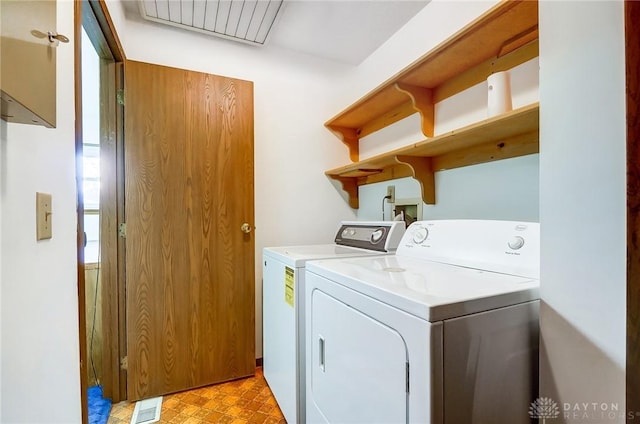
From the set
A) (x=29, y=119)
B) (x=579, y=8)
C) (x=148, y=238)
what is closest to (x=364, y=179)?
(x=148, y=238)

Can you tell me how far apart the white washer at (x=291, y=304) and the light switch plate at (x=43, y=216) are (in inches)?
35.0

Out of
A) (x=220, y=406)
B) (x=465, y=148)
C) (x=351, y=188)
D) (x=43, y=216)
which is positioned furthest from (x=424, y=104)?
(x=220, y=406)

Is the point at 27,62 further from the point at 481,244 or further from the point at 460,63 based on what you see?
the point at 460,63

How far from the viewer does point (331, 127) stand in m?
2.47

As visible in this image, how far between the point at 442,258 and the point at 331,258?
50 centimetres

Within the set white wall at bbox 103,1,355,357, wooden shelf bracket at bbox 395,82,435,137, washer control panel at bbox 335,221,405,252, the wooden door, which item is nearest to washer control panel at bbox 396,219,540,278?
washer control panel at bbox 335,221,405,252

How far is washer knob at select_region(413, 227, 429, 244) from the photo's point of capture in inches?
55.4

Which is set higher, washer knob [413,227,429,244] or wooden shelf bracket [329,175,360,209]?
wooden shelf bracket [329,175,360,209]

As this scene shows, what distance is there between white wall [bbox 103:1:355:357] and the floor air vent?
0.68m

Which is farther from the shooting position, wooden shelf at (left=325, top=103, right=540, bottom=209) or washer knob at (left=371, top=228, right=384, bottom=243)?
washer knob at (left=371, top=228, right=384, bottom=243)

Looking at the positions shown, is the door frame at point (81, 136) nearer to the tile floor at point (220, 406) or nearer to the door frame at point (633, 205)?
the tile floor at point (220, 406)

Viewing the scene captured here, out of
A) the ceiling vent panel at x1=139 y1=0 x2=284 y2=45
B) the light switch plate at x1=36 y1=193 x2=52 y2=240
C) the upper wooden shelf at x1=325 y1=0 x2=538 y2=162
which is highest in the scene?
the ceiling vent panel at x1=139 y1=0 x2=284 y2=45

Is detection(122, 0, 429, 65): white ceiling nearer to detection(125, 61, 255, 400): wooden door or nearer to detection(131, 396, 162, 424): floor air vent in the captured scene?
detection(125, 61, 255, 400): wooden door

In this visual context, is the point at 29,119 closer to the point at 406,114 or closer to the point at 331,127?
the point at 406,114
